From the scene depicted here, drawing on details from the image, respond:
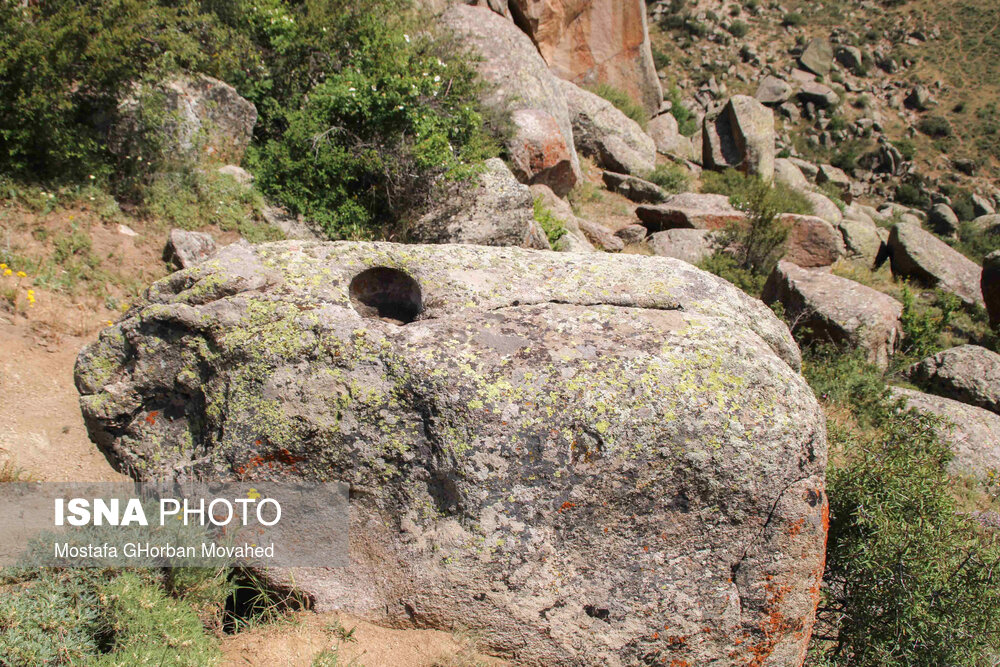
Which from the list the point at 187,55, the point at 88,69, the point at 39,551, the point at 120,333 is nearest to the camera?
the point at 39,551

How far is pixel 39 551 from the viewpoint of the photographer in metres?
3.13

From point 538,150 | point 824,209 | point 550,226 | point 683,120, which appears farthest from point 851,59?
point 550,226

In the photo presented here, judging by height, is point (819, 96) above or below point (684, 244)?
below

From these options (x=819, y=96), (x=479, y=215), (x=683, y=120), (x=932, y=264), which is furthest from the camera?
(x=819, y=96)

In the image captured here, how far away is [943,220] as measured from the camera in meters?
25.5

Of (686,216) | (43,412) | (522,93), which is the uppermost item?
(43,412)

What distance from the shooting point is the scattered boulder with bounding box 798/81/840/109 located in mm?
29938

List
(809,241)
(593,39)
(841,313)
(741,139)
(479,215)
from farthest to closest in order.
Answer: (741,139) → (593,39) → (809,241) → (841,313) → (479,215)

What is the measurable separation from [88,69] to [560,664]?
650 centimetres

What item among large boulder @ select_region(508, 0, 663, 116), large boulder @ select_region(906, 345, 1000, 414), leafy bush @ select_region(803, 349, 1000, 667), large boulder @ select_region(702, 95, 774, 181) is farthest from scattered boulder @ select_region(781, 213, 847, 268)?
leafy bush @ select_region(803, 349, 1000, 667)

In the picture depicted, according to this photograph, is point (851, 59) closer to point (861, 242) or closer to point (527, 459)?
point (861, 242)

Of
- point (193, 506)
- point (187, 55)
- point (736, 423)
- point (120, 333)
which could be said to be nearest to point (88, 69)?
point (187, 55)

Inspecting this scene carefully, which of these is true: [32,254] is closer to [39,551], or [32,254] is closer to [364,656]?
[39,551]

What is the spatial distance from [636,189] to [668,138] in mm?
7029
